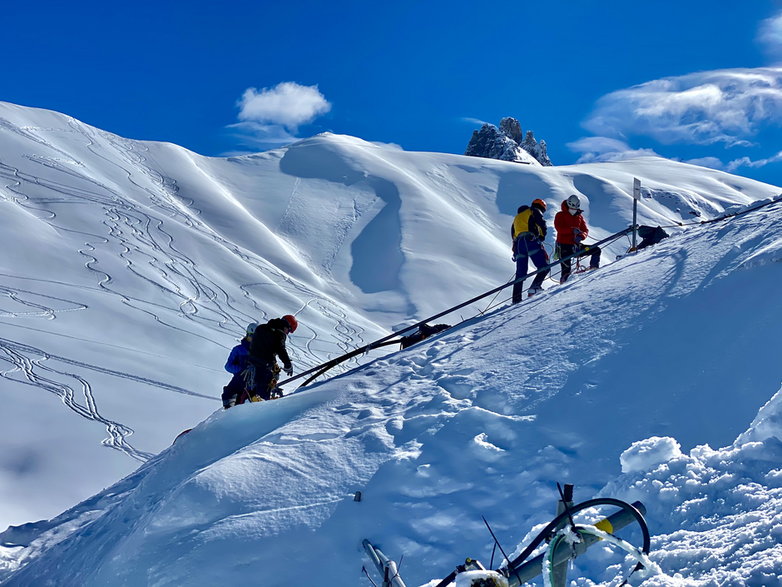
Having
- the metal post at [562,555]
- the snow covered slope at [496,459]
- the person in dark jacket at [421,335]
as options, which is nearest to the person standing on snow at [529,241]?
the person in dark jacket at [421,335]

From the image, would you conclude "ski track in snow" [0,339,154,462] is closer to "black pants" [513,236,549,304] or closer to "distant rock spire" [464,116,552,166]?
"black pants" [513,236,549,304]

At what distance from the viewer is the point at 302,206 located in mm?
36062

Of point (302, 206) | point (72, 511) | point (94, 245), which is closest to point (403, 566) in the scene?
point (72, 511)

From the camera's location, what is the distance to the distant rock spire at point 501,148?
75.6m

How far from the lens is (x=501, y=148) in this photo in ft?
248

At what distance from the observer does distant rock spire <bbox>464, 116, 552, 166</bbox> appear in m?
75.6

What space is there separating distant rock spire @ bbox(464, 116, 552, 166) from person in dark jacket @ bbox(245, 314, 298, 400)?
68062mm

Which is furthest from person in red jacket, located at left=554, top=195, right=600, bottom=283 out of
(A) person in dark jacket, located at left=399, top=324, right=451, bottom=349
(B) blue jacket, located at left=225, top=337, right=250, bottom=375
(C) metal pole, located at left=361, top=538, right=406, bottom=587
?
(C) metal pole, located at left=361, top=538, right=406, bottom=587

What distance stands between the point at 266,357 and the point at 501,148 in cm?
6950

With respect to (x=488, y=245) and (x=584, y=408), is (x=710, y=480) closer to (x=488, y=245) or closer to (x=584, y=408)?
(x=584, y=408)

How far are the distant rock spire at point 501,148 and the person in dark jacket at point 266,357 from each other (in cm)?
6806

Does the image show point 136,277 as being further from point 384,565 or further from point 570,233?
point 384,565

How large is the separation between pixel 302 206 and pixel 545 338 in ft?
97.9

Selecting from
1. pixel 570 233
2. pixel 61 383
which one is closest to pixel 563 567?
pixel 570 233
